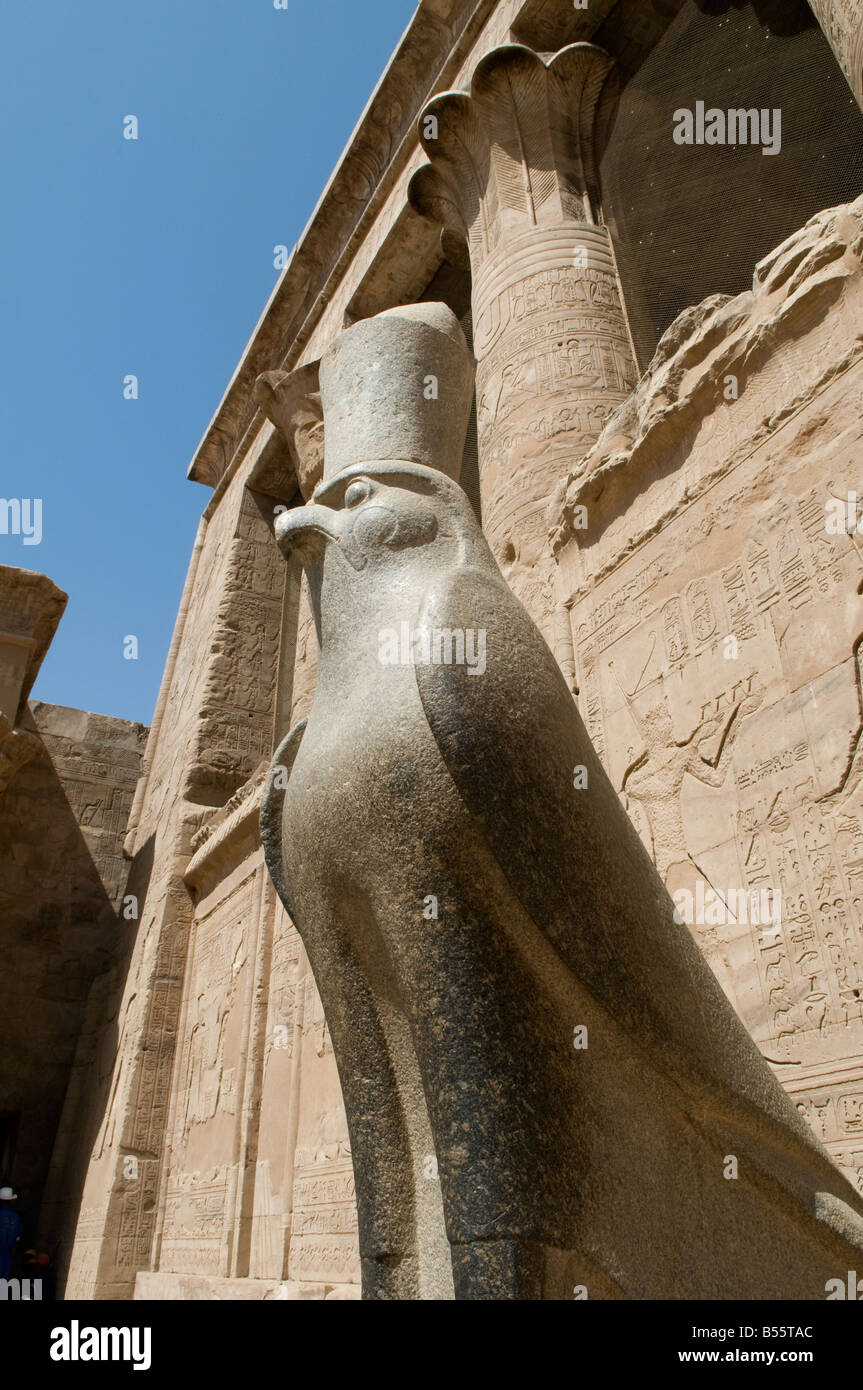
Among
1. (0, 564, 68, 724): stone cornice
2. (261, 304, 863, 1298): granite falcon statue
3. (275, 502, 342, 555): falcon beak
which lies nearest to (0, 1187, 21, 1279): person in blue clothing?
(0, 564, 68, 724): stone cornice

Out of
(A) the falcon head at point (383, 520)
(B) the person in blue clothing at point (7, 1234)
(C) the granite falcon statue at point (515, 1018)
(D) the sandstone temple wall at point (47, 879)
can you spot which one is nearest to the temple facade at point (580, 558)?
(D) the sandstone temple wall at point (47, 879)

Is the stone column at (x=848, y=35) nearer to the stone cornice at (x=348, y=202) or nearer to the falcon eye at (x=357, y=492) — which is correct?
the falcon eye at (x=357, y=492)

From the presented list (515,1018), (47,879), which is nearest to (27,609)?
(47,879)

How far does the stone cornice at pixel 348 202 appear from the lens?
7758 mm

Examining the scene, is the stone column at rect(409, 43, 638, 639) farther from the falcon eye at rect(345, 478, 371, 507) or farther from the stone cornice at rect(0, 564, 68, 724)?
the stone cornice at rect(0, 564, 68, 724)

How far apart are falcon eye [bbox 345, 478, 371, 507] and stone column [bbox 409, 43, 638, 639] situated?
2039 mm

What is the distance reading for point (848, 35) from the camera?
3.16 m

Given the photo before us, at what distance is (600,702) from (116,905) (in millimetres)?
8031

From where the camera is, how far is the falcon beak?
6.08 feet

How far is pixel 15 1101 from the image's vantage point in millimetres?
8719

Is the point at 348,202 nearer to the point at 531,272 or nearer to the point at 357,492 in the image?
the point at 531,272
